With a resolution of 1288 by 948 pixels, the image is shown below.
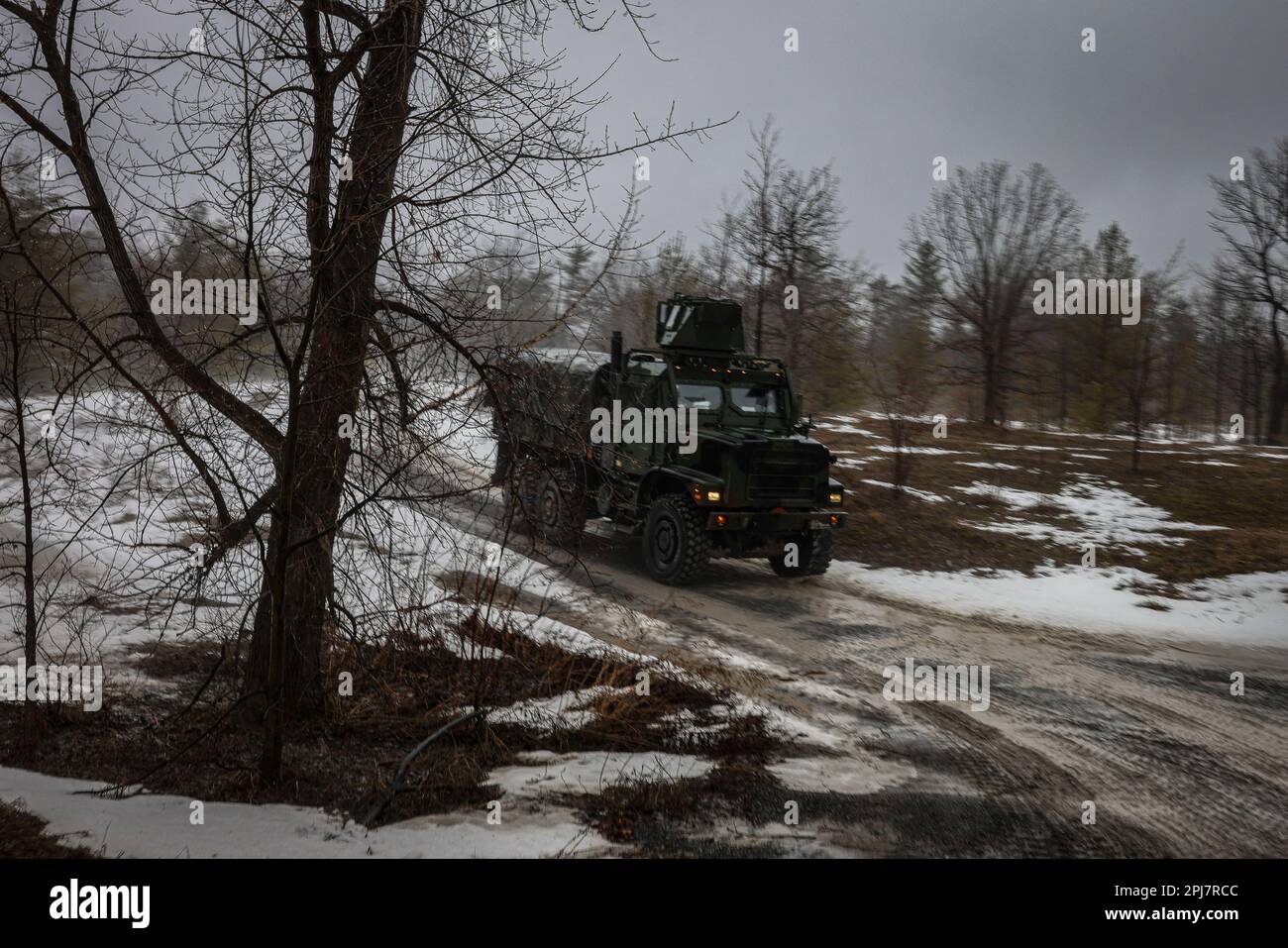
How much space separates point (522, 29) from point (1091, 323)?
2885cm

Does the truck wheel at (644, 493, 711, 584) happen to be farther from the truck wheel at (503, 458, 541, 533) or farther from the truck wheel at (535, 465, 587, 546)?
the truck wheel at (503, 458, 541, 533)

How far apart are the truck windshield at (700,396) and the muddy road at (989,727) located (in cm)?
235

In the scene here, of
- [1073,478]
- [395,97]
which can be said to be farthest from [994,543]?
[395,97]

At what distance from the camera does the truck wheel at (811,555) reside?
11.3 metres

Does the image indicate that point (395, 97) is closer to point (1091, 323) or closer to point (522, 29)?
point (522, 29)

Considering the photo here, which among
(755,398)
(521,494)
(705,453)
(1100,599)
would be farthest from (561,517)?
(1100,599)

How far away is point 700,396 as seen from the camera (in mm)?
11539

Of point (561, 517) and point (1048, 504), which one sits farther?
point (1048, 504)

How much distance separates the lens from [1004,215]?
3303 cm

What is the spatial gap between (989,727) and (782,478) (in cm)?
472

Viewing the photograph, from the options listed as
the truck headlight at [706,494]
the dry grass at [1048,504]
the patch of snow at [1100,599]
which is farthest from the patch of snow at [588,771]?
the dry grass at [1048,504]

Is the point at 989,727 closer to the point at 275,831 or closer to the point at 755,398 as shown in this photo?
the point at 275,831

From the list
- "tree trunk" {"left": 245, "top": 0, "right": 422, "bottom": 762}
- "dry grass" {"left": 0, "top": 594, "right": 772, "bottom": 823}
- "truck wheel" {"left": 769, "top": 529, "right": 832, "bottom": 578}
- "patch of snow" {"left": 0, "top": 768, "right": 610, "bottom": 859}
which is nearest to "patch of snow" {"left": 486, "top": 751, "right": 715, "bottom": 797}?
"dry grass" {"left": 0, "top": 594, "right": 772, "bottom": 823}

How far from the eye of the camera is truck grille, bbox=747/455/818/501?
34.8 feet
